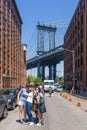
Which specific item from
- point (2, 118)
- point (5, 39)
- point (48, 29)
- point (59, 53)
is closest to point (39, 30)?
point (48, 29)

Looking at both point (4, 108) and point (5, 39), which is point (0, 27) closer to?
point (5, 39)

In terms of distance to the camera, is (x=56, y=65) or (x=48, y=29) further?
(x=48, y=29)

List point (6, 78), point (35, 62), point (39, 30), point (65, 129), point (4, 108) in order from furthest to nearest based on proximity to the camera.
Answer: point (39, 30), point (35, 62), point (6, 78), point (4, 108), point (65, 129)

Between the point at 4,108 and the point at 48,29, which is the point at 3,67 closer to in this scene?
the point at 4,108

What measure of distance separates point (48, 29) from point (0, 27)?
127845 millimetres

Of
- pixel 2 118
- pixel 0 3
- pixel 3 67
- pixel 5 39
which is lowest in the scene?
pixel 2 118

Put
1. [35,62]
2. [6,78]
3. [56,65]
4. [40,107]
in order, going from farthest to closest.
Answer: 1. [56,65]
2. [35,62]
3. [6,78]
4. [40,107]

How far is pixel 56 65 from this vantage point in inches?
6009

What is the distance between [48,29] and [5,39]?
4778 inches

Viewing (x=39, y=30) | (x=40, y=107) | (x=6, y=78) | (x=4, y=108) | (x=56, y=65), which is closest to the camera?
(x=40, y=107)

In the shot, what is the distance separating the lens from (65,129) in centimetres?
1248

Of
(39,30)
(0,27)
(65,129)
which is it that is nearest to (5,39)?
(0,27)

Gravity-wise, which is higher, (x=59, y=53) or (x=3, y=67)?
(x=59, y=53)

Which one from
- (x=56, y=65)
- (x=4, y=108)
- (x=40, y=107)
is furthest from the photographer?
(x=56, y=65)
